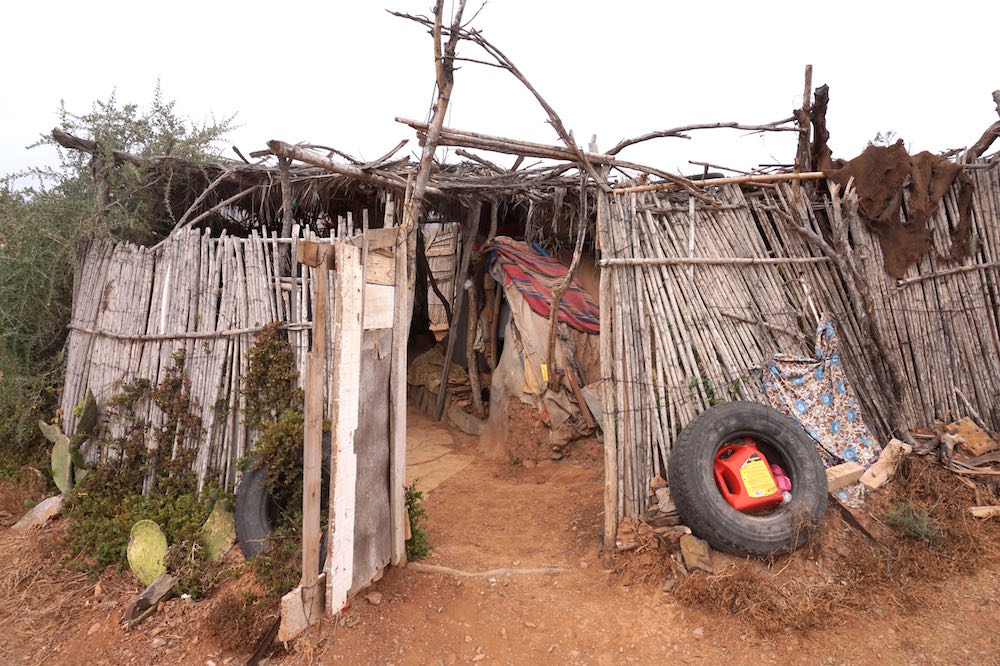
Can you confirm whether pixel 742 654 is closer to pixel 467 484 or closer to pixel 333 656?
pixel 333 656

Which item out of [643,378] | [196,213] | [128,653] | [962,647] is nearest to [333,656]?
[128,653]

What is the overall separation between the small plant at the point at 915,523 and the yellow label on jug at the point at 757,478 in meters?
0.80

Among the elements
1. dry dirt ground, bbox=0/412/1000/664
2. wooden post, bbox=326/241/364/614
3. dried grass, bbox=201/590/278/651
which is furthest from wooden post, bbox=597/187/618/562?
dried grass, bbox=201/590/278/651

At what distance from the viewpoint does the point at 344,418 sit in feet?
9.46

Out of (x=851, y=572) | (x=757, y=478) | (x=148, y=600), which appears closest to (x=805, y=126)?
(x=757, y=478)

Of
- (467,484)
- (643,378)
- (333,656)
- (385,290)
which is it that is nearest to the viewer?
(333,656)

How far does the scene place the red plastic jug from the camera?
3668mm

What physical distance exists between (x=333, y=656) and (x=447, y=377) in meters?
5.16

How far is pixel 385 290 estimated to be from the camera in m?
3.25

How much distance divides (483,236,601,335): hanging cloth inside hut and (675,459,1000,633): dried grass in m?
3.43

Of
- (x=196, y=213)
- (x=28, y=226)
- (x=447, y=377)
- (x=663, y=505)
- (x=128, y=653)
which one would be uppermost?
(x=196, y=213)

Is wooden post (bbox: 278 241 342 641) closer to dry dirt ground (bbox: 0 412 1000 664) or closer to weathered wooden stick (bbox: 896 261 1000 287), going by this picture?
dry dirt ground (bbox: 0 412 1000 664)

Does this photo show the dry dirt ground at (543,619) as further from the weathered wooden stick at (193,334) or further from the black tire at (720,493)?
the weathered wooden stick at (193,334)

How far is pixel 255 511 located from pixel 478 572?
5.52 feet
